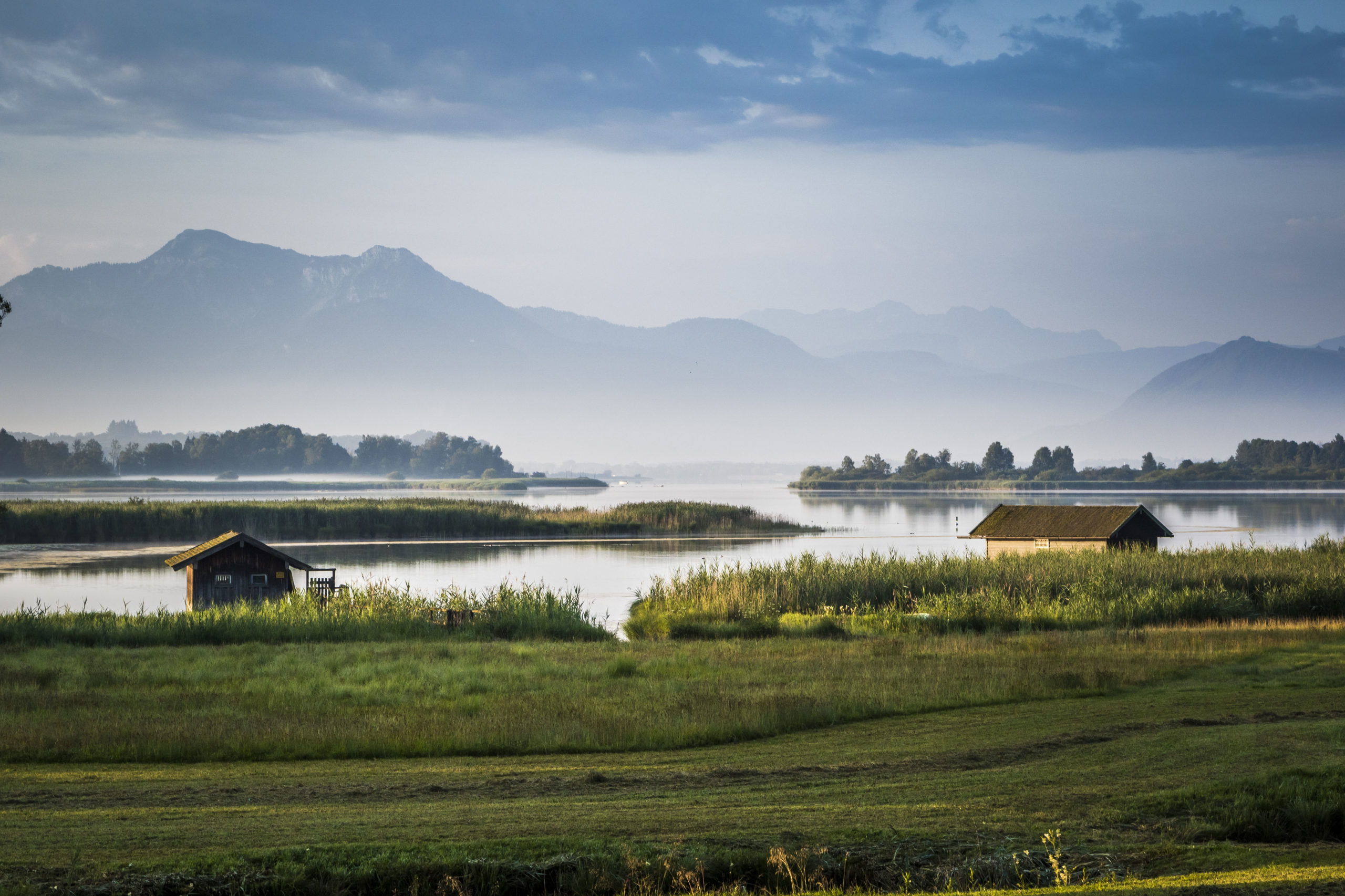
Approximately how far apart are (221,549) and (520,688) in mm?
17741

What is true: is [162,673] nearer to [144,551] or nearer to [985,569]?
[985,569]

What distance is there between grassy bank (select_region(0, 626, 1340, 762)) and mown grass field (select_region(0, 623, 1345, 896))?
9 cm

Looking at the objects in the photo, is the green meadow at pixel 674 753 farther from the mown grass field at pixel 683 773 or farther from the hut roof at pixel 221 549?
the hut roof at pixel 221 549

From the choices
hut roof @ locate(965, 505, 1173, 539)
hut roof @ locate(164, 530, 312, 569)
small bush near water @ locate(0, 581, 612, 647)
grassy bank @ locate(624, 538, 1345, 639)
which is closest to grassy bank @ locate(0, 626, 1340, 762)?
small bush near water @ locate(0, 581, 612, 647)

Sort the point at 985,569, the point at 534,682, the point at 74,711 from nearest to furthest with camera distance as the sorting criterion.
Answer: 1. the point at 74,711
2. the point at 534,682
3. the point at 985,569

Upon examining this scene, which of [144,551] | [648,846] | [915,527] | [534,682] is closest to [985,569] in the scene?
[534,682]

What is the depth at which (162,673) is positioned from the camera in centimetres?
2019

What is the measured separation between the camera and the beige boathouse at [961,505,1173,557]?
40.6 m

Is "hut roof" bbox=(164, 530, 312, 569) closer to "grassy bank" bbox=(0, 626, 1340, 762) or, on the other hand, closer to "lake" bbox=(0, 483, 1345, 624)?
"lake" bbox=(0, 483, 1345, 624)

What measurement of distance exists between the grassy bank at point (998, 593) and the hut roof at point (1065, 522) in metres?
2.55

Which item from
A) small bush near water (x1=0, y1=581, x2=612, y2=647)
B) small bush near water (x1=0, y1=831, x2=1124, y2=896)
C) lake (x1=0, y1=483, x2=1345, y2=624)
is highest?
small bush near water (x1=0, y1=831, x2=1124, y2=896)

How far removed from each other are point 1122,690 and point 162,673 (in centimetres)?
1662

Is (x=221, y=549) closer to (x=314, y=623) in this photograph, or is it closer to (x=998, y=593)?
(x=314, y=623)

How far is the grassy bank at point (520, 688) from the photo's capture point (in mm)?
Result: 14273
